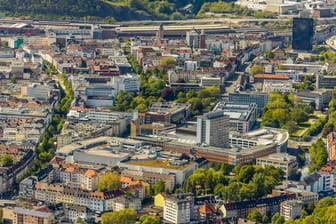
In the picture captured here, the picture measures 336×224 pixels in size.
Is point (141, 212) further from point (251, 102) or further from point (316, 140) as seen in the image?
point (251, 102)

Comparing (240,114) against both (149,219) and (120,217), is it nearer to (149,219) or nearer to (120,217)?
(149,219)

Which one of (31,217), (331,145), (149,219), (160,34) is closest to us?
(31,217)

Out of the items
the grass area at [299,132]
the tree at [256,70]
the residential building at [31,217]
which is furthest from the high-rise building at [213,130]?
the tree at [256,70]

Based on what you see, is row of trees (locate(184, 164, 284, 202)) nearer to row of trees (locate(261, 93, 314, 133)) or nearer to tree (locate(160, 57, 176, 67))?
row of trees (locate(261, 93, 314, 133))

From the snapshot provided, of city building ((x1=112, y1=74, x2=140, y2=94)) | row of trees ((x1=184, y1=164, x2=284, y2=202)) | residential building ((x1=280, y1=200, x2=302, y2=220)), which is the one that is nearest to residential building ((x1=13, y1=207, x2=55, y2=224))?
row of trees ((x1=184, y1=164, x2=284, y2=202))

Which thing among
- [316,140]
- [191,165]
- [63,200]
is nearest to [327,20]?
[316,140]

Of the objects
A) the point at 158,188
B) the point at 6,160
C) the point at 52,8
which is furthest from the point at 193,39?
the point at 158,188
